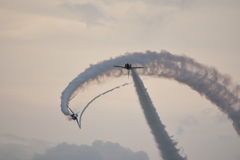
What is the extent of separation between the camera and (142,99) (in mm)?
149250

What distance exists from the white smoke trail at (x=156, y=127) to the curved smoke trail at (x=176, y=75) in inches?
172

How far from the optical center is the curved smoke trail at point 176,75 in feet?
460

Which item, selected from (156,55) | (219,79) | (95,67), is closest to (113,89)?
(95,67)

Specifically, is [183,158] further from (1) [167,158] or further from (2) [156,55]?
(2) [156,55]

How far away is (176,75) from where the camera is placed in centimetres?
15650

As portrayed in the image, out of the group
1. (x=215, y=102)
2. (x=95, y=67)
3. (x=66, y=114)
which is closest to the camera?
(x=66, y=114)

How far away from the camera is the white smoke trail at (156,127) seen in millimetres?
148500

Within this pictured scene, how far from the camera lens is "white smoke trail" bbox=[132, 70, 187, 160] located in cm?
14850

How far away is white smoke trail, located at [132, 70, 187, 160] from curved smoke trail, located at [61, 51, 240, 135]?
4.36 m

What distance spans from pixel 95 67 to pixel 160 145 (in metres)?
23.5

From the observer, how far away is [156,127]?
150750 mm

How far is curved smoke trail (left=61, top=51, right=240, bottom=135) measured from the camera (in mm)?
140125

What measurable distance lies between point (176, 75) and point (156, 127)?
13464 millimetres

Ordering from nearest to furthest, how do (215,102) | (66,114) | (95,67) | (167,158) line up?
(66,114)
(95,67)
(167,158)
(215,102)
